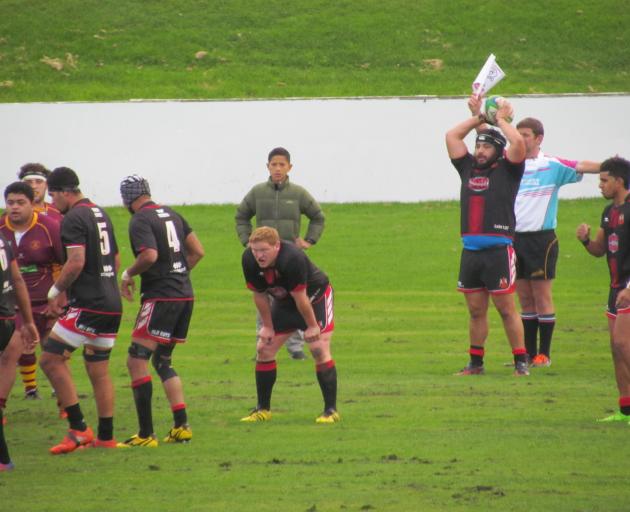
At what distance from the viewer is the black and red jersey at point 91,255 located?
951 cm

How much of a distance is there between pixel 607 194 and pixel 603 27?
27.5m

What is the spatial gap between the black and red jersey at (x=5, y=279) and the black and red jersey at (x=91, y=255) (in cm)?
55

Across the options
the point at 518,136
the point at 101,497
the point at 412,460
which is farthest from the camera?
the point at 518,136

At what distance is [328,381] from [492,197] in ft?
9.62

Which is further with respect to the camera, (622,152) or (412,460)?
(622,152)

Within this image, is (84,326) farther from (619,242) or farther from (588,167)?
(588,167)

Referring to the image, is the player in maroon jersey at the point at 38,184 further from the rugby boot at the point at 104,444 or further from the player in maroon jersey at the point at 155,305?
the rugby boot at the point at 104,444

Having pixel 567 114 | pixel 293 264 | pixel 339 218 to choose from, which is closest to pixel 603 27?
pixel 567 114

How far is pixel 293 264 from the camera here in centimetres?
994

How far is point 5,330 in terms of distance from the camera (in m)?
9.05

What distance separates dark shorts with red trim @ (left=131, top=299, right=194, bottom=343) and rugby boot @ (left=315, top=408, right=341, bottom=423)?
1.40 meters

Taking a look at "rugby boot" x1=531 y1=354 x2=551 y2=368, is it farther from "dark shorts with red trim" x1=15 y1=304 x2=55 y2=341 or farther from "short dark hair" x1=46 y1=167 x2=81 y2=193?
"short dark hair" x1=46 y1=167 x2=81 y2=193

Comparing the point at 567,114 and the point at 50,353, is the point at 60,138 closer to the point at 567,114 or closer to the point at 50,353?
the point at 567,114

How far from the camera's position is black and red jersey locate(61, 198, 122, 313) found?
31.2 ft
